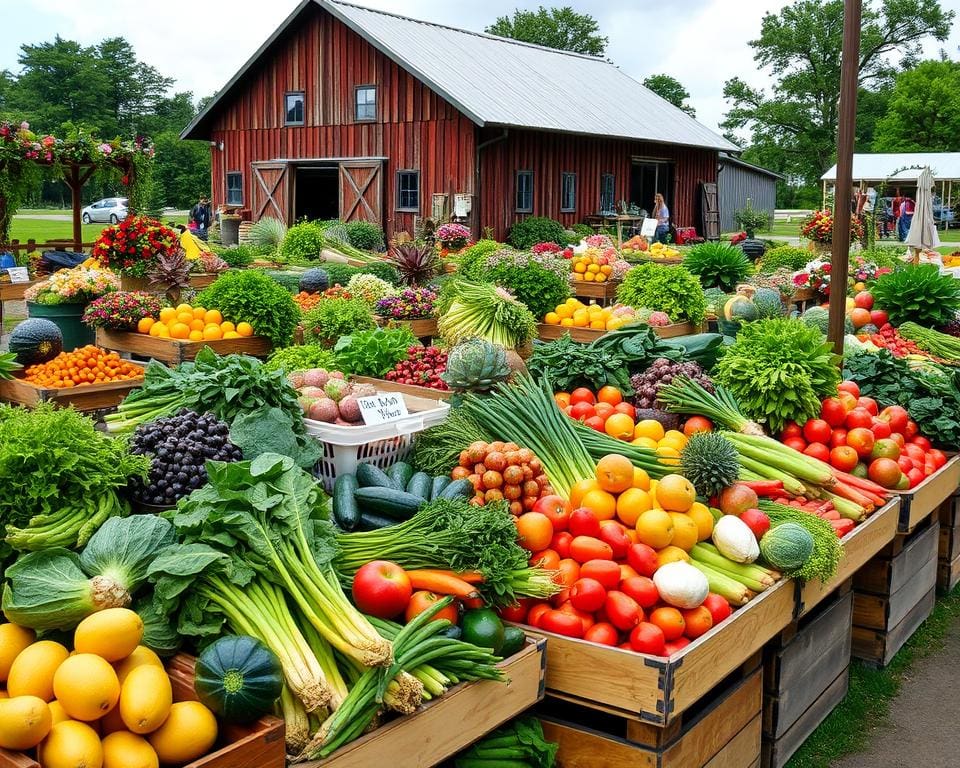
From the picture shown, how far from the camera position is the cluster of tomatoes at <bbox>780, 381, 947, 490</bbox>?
5188mm

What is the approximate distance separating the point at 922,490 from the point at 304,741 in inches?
154

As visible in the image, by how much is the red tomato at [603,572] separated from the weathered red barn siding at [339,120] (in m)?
18.6

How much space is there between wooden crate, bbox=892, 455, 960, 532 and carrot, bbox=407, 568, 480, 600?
2900 mm

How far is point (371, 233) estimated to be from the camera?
2173 centimetres

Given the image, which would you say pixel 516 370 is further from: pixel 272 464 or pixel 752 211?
pixel 752 211

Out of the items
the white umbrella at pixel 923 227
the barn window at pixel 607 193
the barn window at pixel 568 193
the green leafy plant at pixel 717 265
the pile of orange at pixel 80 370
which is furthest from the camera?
the barn window at pixel 607 193

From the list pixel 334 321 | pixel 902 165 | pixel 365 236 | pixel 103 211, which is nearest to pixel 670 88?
pixel 902 165

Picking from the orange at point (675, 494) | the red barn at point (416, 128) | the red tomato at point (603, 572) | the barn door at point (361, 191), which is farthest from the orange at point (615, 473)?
the barn door at point (361, 191)

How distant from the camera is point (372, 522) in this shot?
382 centimetres

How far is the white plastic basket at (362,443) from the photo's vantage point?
171 inches

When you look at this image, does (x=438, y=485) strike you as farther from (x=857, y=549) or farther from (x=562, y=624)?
(x=857, y=549)

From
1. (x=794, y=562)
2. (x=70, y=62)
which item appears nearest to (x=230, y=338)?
(x=794, y=562)

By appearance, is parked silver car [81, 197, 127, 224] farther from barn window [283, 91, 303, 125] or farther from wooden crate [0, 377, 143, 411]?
wooden crate [0, 377, 143, 411]

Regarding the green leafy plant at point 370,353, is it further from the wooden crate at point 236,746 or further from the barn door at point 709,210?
the barn door at point 709,210
